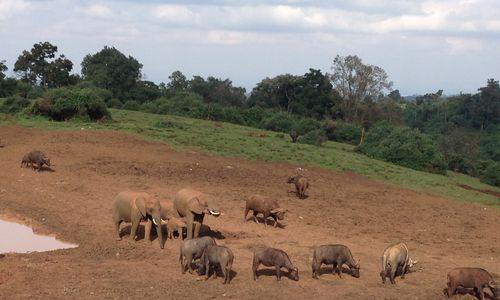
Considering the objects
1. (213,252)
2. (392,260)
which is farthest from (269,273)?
(392,260)

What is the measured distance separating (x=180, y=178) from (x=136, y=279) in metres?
10.6

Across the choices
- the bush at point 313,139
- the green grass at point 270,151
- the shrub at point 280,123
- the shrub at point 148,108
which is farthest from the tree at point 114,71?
the bush at point 313,139

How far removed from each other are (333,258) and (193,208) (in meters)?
3.63

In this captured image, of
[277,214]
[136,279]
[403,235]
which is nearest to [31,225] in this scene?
[136,279]

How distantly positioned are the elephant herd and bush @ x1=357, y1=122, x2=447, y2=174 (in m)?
23.1

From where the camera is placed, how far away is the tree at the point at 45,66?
5769 cm

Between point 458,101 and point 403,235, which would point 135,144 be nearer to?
point 403,235

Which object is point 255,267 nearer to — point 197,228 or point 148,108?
point 197,228

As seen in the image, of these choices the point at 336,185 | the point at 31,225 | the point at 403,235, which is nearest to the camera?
the point at 31,225

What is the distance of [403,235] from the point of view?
17359mm

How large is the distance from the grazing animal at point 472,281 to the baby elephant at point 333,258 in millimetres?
1941

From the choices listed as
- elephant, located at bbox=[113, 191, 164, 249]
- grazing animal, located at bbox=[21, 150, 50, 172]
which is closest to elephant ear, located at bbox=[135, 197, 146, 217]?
elephant, located at bbox=[113, 191, 164, 249]

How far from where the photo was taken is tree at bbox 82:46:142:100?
58.4m

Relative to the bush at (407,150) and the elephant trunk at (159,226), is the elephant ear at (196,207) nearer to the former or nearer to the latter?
the elephant trunk at (159,226)
